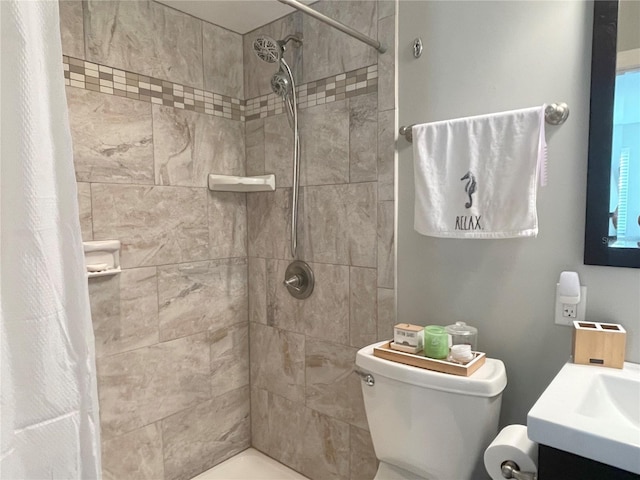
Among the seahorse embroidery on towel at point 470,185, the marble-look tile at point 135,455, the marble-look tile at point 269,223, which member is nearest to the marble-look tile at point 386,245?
the seahorse embroidery on towel at point 470,185

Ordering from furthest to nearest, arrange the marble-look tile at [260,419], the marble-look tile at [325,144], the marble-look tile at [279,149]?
the marble-look tile at [260,419], the marble-look tile at [279,149], the marble-look tile at [325,144]

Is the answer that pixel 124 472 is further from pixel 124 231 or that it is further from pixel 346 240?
pixel 346 240

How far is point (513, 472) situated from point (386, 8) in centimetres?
152

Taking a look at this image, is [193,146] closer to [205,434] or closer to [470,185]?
[470,185]

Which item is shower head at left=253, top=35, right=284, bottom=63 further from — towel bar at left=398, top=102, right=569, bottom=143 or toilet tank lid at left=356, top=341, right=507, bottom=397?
toilet tank lid at left=356, top=341, right=507, bottom=397

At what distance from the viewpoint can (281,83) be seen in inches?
70.3

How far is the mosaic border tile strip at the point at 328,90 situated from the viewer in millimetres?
1620

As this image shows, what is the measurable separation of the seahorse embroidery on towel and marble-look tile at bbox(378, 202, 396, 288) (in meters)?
0.31

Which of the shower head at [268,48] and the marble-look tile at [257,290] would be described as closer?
the shower head at [268,48]

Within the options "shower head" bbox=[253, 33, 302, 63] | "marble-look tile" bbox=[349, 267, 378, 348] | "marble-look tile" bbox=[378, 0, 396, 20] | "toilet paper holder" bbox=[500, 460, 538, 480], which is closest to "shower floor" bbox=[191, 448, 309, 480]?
"marble-look tile" bbox=[349, 267, 378, 348]

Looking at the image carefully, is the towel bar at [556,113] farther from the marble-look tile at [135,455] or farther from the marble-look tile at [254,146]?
the marble-look tile at [135,455]

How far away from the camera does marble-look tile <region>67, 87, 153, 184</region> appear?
61.0 inches

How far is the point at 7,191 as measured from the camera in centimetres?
67

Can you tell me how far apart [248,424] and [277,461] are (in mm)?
244
